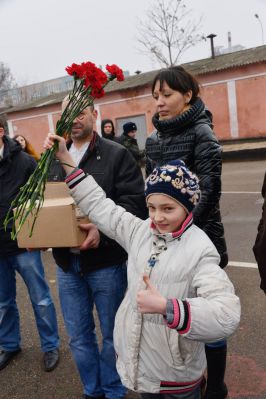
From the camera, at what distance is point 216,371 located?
93.6 inches

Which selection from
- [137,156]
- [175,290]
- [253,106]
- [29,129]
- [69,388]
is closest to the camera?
[175,290]

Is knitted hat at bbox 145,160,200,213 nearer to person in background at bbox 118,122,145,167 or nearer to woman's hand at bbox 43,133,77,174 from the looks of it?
woman's hand at bbox 43,133,77,174

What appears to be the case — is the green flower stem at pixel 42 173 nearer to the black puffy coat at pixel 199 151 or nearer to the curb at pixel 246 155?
the black puffy coat at pixel 199 151

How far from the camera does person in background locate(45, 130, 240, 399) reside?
5.02ft

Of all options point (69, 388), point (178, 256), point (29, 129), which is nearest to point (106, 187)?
point (178, 256)

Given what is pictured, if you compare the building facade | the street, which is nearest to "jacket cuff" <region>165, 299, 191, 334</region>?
the street

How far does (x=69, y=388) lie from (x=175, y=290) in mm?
1568

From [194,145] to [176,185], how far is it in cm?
58

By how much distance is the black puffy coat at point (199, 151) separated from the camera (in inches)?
85.7

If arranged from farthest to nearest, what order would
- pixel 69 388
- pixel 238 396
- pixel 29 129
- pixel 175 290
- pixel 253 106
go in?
1. pixel 29 129
2. pixel 253 106
3. pixel 69 388
4. pixel 238 396
5. pixel 175 290

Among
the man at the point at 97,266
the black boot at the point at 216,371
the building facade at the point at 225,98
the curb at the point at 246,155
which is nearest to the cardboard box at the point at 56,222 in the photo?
the man at the point at 97,266

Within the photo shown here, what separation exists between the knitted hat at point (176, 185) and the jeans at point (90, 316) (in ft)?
2.72

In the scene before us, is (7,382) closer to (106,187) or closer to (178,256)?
(106,187)

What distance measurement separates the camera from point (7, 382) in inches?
116
